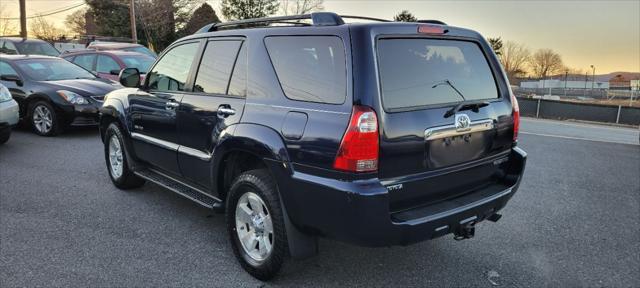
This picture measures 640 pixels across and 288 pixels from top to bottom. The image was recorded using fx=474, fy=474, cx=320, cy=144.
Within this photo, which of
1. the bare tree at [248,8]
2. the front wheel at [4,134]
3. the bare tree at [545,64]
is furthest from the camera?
Result: the bare tree at [545,64]

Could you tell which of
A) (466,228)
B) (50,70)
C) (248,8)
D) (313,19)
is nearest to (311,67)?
(313,19)

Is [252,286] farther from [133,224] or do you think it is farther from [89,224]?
[89,224]

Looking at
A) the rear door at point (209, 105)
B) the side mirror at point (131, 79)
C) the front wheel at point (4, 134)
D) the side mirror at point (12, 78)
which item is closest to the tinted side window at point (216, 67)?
the rear door at point (209, 105)

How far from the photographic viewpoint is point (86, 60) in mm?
12203

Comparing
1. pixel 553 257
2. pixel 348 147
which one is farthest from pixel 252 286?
pixel 553 257

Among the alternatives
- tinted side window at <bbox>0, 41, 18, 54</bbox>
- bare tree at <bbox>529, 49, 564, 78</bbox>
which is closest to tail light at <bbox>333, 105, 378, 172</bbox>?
tinted side window at <bbox>0, 41, 18, 54</bbox>

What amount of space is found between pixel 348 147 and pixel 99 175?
15.0 ft

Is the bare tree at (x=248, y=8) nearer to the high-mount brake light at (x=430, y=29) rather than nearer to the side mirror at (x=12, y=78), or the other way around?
the side mirror at (x=12, y=78)

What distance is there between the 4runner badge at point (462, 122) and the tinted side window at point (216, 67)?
5.77ft

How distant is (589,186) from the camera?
20.0ft

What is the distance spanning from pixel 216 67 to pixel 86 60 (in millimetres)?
9853

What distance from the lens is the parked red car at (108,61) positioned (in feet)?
38.2

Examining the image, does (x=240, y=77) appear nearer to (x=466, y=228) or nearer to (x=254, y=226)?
(x=254, y=226)

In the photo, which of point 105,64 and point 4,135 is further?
point 105,64
